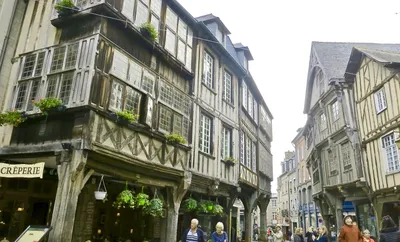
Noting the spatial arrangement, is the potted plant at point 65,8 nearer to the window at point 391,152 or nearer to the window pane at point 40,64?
the window pane at point 40,64

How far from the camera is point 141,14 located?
9.54 m

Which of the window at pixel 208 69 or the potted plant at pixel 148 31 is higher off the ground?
the window at pixel 208 69

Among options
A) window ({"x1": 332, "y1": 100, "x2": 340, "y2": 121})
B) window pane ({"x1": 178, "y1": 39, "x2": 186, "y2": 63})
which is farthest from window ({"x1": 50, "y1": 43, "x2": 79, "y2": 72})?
window ({"x1": 332, "y1": 100, "x2": 340, "y2": 121})

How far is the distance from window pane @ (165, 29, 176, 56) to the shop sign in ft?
18.0

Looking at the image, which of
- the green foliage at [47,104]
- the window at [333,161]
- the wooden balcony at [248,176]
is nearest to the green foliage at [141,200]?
the green foliage at [47,104]

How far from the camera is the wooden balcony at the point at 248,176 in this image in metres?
14.5

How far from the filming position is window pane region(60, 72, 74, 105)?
7.57 m

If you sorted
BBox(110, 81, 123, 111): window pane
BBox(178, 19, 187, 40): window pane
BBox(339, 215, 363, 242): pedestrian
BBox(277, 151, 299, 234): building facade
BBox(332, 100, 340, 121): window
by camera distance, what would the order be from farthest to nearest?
BBox(277, 151, 299, 234): building facade, BBox(332, 100, 340, 121): window, BBox(178, 19, 187, 40): window pane, BBox(110, 81, 123, 111): window pane, BBox(339, 215, 363, 242): pedestrian

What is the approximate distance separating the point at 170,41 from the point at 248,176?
7.97m

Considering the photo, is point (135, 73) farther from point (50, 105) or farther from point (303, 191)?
point (303, 191)

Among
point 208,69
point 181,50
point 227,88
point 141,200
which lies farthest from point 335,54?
point 141,200

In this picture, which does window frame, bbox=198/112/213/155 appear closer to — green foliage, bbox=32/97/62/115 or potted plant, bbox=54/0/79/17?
green foliage, bbox=32/97/62/115

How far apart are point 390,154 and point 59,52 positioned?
1279 centimetres

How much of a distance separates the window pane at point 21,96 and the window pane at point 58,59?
38.3 inches
